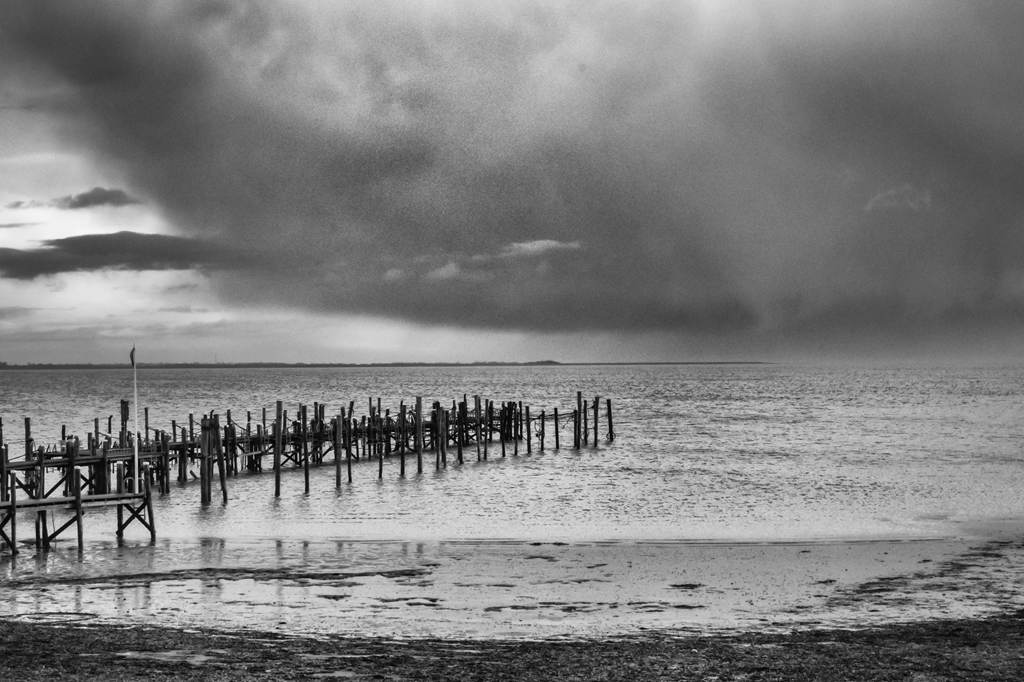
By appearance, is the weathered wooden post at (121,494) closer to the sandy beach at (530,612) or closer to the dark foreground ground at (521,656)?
the sandy beach at (530,612)

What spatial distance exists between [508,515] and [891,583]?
12.1 metres

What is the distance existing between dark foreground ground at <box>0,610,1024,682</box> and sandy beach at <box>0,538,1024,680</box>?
0.14 ft

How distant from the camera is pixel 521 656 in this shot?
1158 cm

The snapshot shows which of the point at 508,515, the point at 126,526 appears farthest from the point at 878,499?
the point at 126,526

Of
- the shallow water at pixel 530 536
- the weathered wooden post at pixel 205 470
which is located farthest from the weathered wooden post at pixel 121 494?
the weathered wooden post at pixel 205 470

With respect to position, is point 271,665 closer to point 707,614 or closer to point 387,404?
point 707,614

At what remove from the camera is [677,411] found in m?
86.9

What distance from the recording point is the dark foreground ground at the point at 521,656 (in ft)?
35.0

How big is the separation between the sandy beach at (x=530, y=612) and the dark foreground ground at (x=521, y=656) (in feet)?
0.14

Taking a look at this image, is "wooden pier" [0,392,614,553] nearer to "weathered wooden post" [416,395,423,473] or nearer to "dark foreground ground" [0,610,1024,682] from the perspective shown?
"weathered wooden post" [416,395,423,473]

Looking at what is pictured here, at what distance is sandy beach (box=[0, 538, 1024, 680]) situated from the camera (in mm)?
11188

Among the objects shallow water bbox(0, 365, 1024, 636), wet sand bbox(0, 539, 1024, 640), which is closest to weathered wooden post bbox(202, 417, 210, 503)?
shallow water bbox(0, 365, 1024, 636)

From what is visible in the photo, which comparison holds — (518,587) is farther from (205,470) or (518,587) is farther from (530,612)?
(205,470)

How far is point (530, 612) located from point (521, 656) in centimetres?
309
